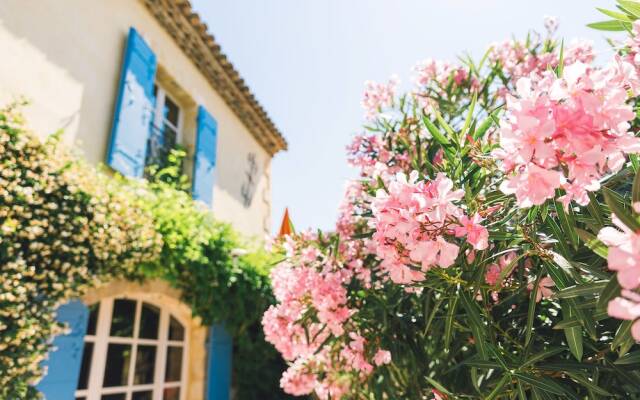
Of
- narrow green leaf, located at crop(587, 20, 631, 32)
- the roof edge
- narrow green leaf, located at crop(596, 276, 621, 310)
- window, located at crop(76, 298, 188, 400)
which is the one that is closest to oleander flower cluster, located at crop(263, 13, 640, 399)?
narrow green leaf, located at crop(596, 276, 621, 310)

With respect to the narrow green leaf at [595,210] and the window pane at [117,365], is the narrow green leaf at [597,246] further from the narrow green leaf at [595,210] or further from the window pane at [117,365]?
the window pane at [117,365]

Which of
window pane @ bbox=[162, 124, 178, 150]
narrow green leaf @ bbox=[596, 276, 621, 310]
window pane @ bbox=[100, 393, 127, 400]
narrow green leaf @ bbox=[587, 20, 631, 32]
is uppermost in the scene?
window pane @ bbox=[162, 124, 178, 150]

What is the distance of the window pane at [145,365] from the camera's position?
3527mm

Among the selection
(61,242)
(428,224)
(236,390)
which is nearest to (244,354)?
(236,390)

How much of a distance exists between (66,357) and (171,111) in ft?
11.6

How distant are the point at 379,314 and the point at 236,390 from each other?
3360 mm

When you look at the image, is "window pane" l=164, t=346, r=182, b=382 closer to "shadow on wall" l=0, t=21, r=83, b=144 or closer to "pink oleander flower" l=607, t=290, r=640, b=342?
"shadow on wall" l=0, t=21, r=83, b=144

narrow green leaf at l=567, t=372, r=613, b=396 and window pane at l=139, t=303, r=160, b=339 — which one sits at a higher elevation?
window pane at l=139, t=303, r=160, b=339

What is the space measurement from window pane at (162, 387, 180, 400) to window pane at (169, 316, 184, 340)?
49cm

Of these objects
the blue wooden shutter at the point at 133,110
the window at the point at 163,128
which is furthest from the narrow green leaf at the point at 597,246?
the window at the point at 163,128

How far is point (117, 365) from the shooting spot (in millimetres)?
3336

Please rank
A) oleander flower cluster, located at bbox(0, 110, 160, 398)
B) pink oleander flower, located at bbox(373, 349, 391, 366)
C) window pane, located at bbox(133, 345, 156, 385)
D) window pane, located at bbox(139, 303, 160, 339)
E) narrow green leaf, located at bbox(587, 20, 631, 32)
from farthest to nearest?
1. window pane, located at bbox(139, 303, 160, 339)
2. window pane, located at bbox(133, 345, 156, 385)
3. oleander flower cluster, located at bbox(0, 110, 160, 398)
4. pink oleander flower, located at bbox(373, 349, 391, 366)
5. narrow green leaf, located at bbox(587, 20, 631, 32)

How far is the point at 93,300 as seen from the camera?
297 cm

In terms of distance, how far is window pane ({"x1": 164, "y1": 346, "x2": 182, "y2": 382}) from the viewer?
389 cm
